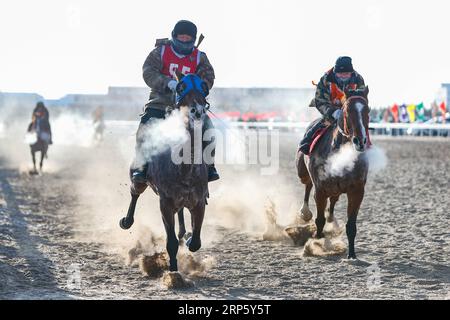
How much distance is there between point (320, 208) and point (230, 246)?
1.48 metres

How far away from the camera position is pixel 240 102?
239 ft

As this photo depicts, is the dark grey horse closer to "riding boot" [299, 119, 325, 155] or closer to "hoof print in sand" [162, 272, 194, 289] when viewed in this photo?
"hoof print in sand" [162, 272, 194, 289]

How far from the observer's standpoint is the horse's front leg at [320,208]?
10508 mm

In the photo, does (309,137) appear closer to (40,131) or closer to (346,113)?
(346,113)

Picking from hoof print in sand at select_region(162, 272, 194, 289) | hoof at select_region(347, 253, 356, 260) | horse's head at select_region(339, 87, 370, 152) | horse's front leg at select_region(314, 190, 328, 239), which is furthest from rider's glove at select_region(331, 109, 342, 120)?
hoof print in sand at select_region(162, 272, 194, 289)

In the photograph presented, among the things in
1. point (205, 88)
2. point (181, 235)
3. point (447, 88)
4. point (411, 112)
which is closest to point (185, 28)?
point (205, 88)

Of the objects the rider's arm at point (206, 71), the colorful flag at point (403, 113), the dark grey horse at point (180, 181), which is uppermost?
the colorful flag at point (403, 113)

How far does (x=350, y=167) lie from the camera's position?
9.97 m

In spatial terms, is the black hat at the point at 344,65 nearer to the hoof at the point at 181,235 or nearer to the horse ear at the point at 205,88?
the horse ear at the point at 205,88

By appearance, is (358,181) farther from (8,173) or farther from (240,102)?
(240,102)

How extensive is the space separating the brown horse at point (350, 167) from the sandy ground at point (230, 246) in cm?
63

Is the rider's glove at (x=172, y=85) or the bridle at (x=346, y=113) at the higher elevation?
the rider's glove at (x=172, y=85)

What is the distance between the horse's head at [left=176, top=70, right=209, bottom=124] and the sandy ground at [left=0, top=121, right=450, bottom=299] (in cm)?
185

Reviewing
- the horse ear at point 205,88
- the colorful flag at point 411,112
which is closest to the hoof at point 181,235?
the horse ear at point 205,88
